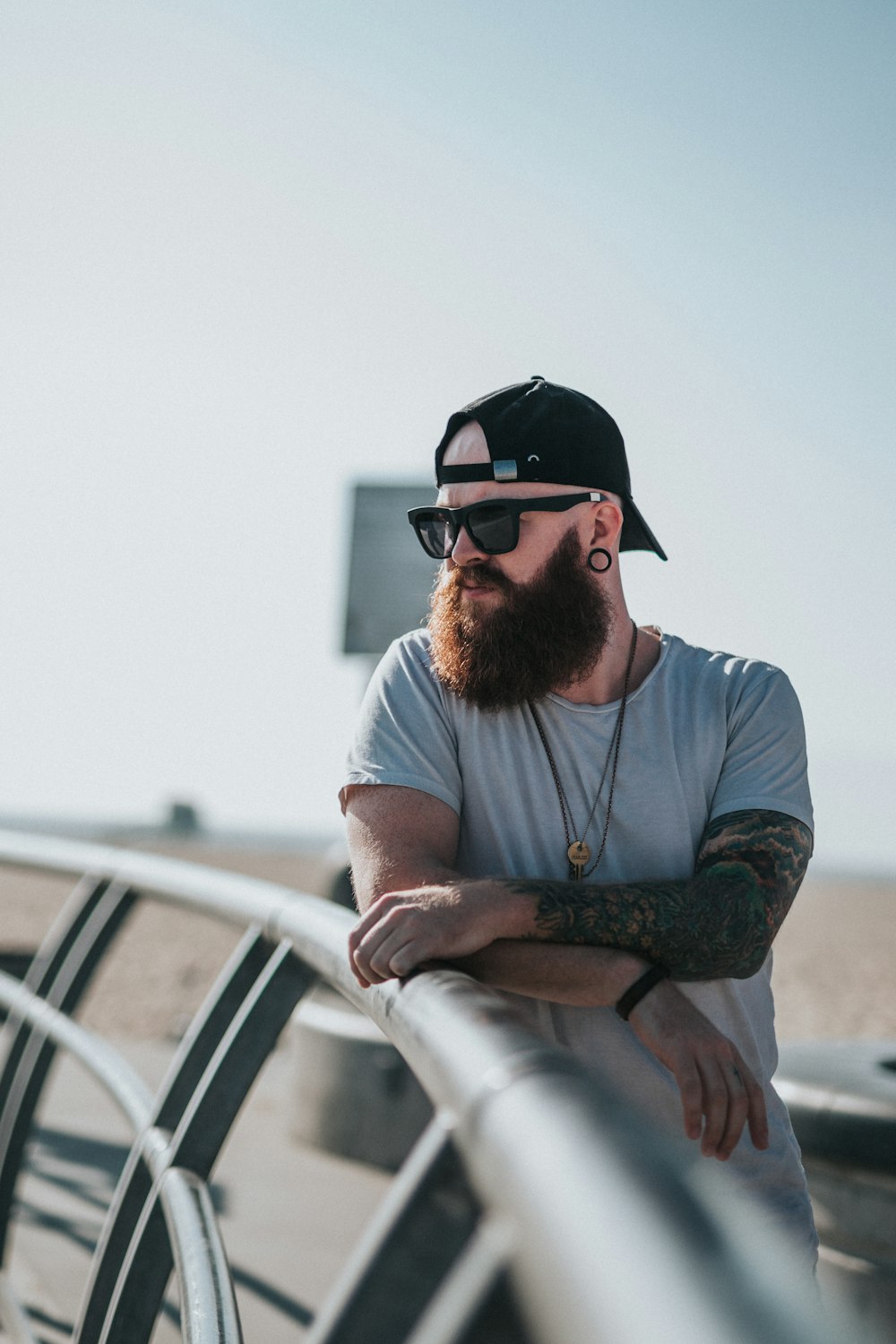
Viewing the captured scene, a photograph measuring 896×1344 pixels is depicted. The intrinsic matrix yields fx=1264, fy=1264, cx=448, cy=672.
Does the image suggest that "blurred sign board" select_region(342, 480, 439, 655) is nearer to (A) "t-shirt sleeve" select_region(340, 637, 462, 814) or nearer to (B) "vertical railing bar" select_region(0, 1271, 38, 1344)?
(B) "vertical railing bar" select_region(0, 1271, 38, 1344)

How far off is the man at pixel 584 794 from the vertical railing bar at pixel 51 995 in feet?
2.87

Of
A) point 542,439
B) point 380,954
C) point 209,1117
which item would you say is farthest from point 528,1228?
point 542,439

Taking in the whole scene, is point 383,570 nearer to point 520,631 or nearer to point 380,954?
point 520,631

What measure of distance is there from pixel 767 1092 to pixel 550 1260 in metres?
1.61

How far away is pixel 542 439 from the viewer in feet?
7.19

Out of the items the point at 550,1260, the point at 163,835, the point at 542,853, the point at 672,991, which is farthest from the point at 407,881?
the point at 163,835

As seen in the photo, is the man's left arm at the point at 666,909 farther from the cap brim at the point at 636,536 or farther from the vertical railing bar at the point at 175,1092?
the cap brim at the point at 636,536

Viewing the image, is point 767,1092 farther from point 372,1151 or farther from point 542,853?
point 372,1151

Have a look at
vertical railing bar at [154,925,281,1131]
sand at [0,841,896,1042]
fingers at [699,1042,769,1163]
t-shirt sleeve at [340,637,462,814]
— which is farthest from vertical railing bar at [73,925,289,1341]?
sand at [0,841,896,1042]

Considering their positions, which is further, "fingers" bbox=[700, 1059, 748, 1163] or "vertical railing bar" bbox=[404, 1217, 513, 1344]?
"fingers" bbox=[700, 1059, 748, 1163]

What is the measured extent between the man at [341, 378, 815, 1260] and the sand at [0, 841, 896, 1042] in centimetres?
388

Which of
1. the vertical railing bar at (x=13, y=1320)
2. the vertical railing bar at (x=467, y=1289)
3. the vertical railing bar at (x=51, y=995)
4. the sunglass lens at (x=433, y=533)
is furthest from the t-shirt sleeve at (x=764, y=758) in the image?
the vertical railing bar at (x=13, y=1320)

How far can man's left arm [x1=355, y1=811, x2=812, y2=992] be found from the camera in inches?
67.7

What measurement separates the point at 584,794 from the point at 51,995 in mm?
1472
